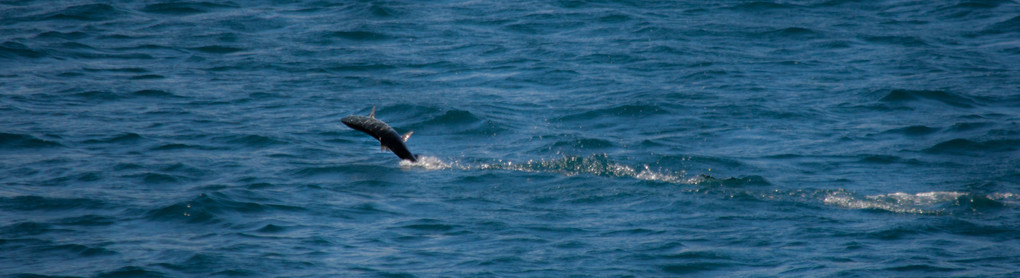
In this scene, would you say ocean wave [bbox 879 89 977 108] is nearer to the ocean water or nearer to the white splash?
the ocean water

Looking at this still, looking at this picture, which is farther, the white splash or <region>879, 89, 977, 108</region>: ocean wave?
<region>879, 89, 977, 108</region>: ocean wave

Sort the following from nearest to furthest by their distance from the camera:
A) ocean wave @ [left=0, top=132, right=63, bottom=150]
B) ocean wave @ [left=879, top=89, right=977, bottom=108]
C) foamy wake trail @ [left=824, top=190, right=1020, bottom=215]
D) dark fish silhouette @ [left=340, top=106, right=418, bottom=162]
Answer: foamy wake trail @ [left=824, top=190, right=1020, bottom=215] → dark fish silhouette @ [left=340, top=106, right=418, bottom=162] → ocean wave @ [left=0, top=132, right=63, bottom=150] → ocean wave @ [left=879, top=89, right=977, bottom=108]

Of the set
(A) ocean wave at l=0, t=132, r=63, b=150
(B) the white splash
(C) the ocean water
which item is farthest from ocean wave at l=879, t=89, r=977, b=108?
(A) ocean wave at l=0, t=132, r=63, b=150

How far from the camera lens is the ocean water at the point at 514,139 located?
10938mm

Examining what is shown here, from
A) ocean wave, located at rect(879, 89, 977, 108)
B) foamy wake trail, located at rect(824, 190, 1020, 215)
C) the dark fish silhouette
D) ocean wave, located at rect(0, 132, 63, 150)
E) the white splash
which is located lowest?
the white splash

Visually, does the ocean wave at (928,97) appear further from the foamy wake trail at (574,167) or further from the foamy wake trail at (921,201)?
the foamy wake trail at (574,167)

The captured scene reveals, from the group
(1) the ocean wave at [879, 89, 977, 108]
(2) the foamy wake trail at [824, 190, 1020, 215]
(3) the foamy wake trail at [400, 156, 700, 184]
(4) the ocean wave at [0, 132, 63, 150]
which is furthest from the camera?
(1) the ocean wave at [879, 89, 977, 108]

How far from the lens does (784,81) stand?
1855 cm

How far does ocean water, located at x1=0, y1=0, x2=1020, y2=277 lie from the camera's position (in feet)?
35.9

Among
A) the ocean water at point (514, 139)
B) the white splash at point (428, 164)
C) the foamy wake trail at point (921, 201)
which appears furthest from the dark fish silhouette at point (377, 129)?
the foamy wake trail at point (921, 201)

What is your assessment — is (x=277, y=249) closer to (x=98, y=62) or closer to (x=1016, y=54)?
(x=98, y=62)

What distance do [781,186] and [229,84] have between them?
34.6 feet

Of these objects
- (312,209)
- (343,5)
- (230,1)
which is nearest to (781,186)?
(312,209)

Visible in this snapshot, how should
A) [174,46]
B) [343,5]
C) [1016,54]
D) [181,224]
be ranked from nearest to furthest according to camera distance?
[181,224], [1016,54], [174,46], [343,5]
